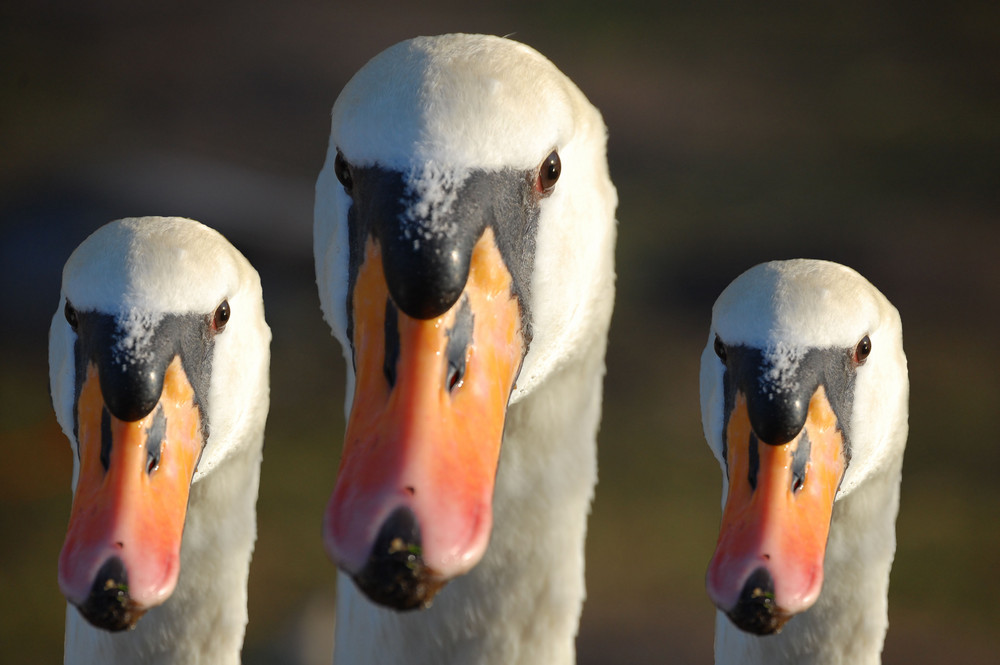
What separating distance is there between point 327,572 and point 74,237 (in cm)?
258

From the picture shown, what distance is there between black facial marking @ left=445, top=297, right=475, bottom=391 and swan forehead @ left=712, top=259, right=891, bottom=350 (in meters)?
0.80

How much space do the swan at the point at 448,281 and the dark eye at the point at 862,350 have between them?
554 mm

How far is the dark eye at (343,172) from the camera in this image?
8.61 feet

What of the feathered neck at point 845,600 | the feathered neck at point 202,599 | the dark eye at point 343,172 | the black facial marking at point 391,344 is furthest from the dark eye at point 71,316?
the feathered neck at point 845,600

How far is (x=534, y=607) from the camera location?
3.18 m

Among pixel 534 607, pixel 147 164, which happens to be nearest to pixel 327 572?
pixel 147 164

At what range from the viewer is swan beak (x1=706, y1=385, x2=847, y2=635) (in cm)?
281

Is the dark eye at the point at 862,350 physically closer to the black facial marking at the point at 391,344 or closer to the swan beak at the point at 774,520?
the swan beak at the point at 774,520

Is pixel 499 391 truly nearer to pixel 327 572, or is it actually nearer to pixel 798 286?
pixel 798 286

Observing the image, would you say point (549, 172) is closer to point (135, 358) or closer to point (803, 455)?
point (803, 455)

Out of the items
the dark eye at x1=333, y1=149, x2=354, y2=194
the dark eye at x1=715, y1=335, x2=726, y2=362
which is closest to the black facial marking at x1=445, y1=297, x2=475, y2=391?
the dark eye at x1=333, y1=149, x2=354, y2=194

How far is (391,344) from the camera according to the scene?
2.45m

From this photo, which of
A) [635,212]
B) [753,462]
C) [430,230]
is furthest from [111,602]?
[635,212]

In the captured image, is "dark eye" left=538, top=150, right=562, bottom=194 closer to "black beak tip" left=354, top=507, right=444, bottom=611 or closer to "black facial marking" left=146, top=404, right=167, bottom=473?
"black beak tip" left=354, top=507, right=444, bottom=611
